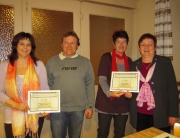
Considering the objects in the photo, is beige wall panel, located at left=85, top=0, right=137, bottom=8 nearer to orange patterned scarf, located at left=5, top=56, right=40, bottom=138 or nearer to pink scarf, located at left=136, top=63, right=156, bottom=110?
pink scarf, located at left=136, top=63, right=156, bottom=110

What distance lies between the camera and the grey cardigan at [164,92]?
63.0 inches

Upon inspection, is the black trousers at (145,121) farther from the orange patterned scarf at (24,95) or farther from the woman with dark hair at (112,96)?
the orange patterned scarf at (24,95)

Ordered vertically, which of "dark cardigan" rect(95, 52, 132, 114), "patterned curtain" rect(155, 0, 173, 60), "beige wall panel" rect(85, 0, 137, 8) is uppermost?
"beige wall panel" rect(85, 0, 137, 8)

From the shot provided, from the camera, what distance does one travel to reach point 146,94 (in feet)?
5.36

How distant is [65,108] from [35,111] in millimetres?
349

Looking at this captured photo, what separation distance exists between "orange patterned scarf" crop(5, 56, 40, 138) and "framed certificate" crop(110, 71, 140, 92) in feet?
2.58

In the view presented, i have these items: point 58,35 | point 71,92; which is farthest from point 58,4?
point 71,92

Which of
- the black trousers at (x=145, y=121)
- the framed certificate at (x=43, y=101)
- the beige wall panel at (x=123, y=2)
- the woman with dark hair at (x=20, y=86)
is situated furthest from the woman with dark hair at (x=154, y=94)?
the beige wall panel at (x=123, y=2)

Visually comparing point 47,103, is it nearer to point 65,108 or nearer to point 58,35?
point 65,108

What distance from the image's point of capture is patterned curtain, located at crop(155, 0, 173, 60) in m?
2.38

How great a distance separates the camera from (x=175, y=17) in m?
2.56

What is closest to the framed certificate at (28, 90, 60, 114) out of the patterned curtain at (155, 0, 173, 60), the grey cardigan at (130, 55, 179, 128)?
the grey cardigan at (130, 55, 179, 128)

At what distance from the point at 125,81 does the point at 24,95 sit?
39.7 inches

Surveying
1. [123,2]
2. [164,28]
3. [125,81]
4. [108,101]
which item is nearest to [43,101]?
[108,101]
